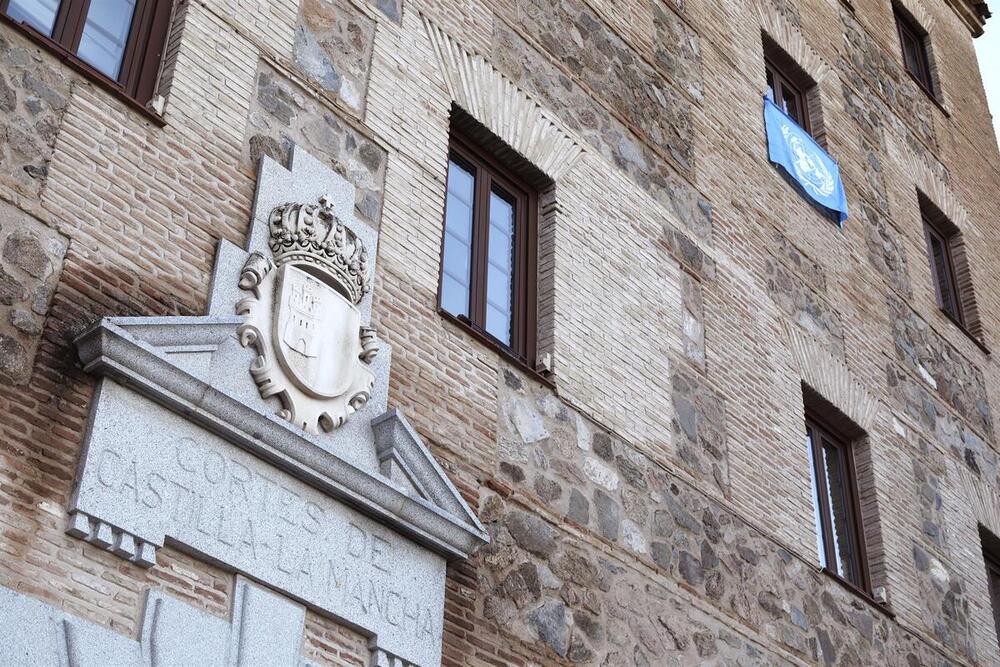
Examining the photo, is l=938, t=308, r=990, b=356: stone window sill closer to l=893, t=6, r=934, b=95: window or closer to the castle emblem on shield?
the castle emblem on shield

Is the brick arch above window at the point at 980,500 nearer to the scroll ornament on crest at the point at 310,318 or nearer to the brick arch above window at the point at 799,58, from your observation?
the brick arch above window at the point at 799,58

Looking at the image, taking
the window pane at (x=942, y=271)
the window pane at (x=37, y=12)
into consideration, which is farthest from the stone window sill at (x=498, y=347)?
the window pane at (x=942, y=271)

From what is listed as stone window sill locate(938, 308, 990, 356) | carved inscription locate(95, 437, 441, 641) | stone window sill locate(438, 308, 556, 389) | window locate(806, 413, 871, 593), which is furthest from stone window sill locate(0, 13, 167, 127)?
stone window sill locate(938, 308, 990, 356)

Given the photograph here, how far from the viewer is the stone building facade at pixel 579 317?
6.33 metres

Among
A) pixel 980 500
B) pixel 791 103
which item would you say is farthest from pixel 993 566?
pixel 791 103

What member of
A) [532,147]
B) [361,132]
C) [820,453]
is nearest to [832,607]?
[820,453]

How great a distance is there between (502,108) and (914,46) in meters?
9.80

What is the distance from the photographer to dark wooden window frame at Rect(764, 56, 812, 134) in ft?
45.3

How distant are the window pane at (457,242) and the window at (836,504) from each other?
3411mm

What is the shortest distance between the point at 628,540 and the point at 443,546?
1.72 meters

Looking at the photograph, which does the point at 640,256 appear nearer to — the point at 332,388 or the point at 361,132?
the point at 361,132

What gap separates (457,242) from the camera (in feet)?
29.1

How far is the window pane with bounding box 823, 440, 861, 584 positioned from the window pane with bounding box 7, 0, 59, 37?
21.9 ft

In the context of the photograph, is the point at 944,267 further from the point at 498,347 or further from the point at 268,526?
the point at 268,526
